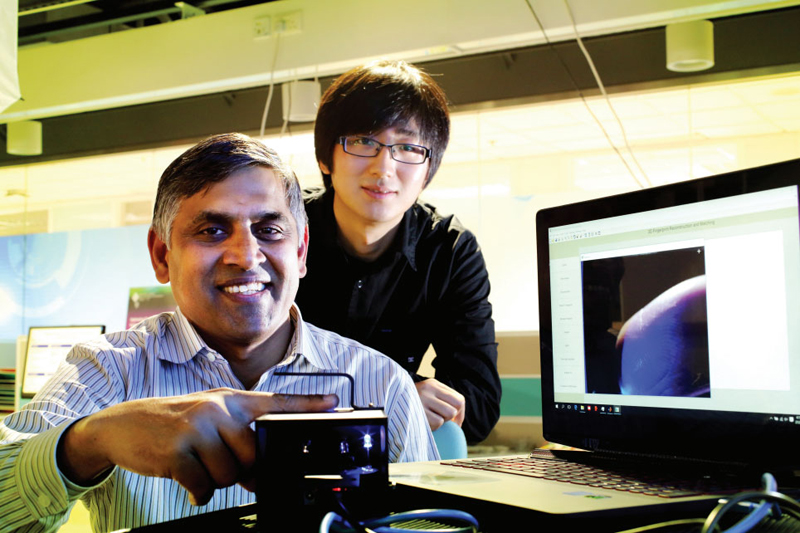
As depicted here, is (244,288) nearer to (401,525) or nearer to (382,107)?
(401,525)

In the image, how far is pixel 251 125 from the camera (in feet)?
18.8

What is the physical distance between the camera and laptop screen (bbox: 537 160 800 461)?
2.62 feet

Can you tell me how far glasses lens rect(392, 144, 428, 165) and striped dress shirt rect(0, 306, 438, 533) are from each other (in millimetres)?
564

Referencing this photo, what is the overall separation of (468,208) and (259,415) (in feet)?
15.7

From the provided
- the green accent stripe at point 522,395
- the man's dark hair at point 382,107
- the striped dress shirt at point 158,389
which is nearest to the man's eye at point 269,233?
the striped dress shirt at point 158,389

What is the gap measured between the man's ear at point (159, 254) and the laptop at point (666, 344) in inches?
21.2

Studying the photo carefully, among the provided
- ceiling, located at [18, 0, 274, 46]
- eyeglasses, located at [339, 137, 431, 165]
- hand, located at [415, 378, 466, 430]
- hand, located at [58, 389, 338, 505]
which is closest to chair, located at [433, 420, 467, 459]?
hand, located at [415, 378, 466, 430]

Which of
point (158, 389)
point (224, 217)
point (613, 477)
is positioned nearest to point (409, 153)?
→ point (224, 217)

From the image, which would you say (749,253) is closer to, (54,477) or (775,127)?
(54,477)

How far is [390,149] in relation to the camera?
5.82ft

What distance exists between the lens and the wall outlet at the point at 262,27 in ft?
14.7

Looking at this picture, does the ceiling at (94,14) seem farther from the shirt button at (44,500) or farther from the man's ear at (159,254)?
the shirt button at (44,500)

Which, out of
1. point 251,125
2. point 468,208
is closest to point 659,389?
point 468,208

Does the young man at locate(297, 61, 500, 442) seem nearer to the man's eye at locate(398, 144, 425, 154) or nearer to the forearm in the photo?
the man's eye at locate(398, 144, 425, 154)
